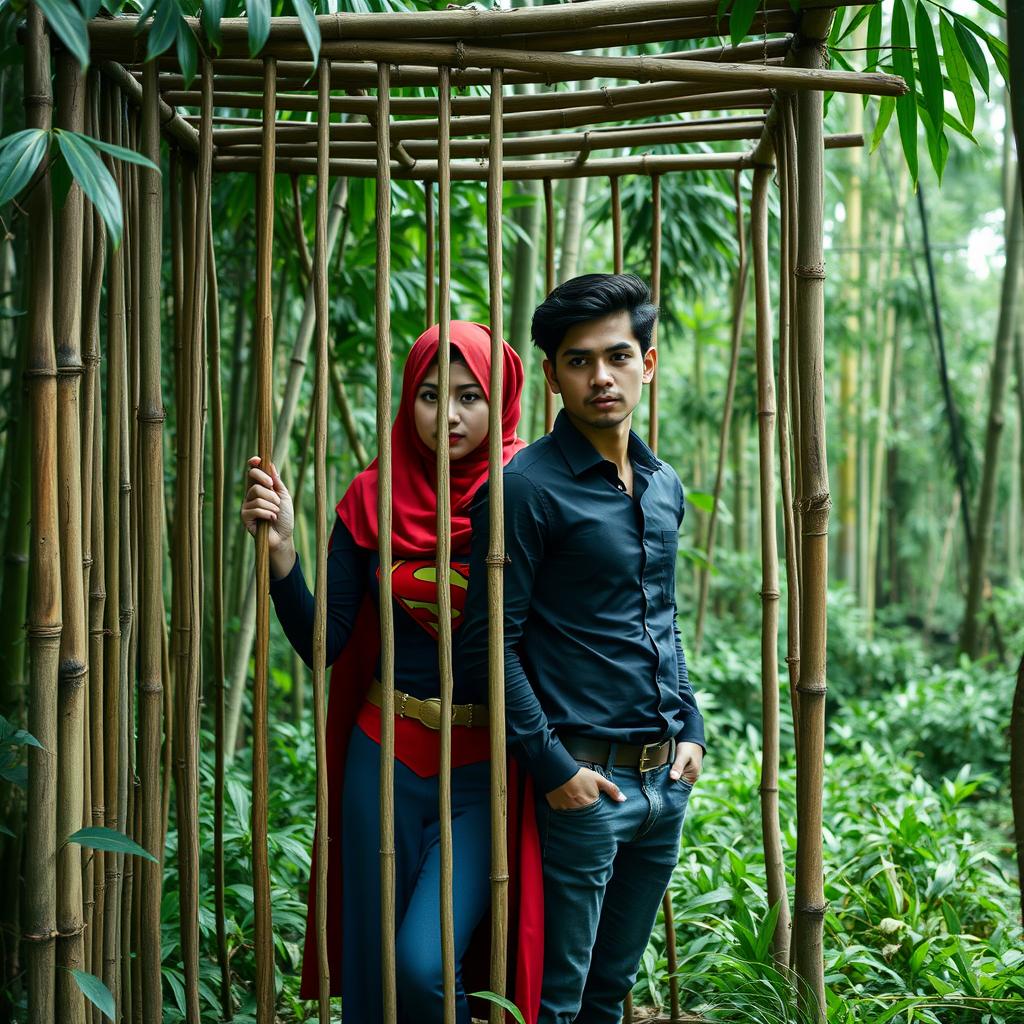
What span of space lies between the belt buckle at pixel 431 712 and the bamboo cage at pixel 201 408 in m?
0.14

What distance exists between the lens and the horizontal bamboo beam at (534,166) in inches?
81.7

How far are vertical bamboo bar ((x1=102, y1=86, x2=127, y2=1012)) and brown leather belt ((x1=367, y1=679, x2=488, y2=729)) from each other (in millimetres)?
434

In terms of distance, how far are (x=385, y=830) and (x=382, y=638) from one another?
10.8 inches

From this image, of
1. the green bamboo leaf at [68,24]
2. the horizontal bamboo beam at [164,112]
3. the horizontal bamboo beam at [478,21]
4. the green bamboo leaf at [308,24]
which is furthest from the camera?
the horizontal bamboo beam at [164,112]

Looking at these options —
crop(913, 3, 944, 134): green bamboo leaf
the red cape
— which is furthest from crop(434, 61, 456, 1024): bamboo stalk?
crop(913, 3, 944, 134): green bamboo leaf

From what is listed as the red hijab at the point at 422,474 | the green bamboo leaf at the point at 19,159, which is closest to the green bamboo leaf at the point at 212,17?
the green bamboo leaf at the point at 19,159

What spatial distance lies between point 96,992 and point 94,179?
3.30 feet

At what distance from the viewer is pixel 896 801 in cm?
348

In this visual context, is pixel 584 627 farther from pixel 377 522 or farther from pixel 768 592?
pixel 768 592

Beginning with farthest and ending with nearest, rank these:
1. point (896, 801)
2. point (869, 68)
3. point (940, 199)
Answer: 1. point (940, 199)
2. point (896, 801)
3. point (869, 68)

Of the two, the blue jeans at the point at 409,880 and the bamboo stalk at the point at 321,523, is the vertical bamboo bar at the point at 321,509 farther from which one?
the blue jeans at the point at 409,880

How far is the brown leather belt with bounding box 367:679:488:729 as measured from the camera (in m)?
1.65

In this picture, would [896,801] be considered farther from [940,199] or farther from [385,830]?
[940,199]

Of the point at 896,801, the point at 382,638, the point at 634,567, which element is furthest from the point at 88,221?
the point at 896,801
